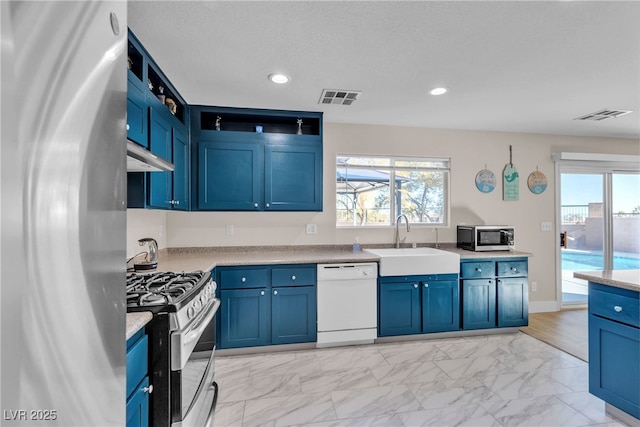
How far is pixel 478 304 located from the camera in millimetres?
3199

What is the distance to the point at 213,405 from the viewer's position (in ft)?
6.57

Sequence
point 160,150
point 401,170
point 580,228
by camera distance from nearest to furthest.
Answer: point 160,150
point 401,170
point 580,228

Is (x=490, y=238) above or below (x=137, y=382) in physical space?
above

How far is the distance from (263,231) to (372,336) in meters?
1.62

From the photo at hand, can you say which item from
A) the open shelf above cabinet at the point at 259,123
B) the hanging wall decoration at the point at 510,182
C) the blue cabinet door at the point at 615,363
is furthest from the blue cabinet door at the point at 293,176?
the hanging wall decoration at the point at 510,182

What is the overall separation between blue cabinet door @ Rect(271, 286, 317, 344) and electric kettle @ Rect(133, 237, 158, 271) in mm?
1050

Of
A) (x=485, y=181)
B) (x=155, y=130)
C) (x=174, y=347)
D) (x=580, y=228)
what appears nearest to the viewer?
(x=174, y=347)

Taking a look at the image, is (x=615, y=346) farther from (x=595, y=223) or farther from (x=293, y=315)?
(x=595, y=223)

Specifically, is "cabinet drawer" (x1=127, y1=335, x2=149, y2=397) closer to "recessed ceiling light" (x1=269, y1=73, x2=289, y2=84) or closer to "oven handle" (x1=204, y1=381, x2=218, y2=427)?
"oven handle" (x1=204, y1=381, x2=218, y2=427)

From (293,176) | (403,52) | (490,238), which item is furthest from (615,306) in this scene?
(293,176)

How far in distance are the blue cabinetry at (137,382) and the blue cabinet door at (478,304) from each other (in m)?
2.97

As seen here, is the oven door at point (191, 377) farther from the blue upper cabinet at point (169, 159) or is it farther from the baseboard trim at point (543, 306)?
the baseboard trim at point (543, 306)

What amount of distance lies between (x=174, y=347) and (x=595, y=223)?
545cm

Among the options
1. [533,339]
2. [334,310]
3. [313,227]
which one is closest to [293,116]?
[313,227]
